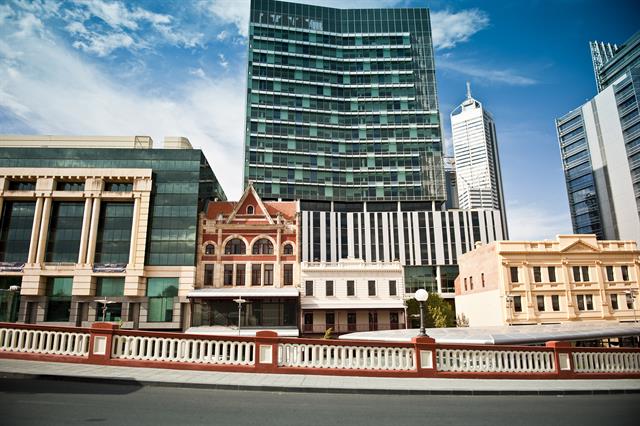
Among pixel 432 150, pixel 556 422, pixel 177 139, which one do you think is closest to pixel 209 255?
pixel 177 139

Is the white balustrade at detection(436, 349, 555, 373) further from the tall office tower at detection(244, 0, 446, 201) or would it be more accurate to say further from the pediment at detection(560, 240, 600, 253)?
the tall office tower at detection(244, 0, 446, 201)

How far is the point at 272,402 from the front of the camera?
31.9 feet

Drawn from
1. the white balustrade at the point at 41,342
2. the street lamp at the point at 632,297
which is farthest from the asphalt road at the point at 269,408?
the street lamp at the point at 632,297

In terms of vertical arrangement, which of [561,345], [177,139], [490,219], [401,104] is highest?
[401,104]

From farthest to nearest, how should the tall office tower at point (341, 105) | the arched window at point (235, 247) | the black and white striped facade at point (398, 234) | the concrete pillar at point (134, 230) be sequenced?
the tall office tower at point (341, 105), the black and white striped facade at point (398, 234), the arched window at point (235, 247), the concrete pillar at point (134, 230)

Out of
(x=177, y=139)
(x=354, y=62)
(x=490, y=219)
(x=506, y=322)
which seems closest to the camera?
(x=506, y=322)

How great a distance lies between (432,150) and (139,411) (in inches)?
2717

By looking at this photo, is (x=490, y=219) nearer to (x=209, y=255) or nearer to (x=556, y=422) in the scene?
(x=209, y=255)

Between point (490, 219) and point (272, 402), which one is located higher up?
point (490, 219)

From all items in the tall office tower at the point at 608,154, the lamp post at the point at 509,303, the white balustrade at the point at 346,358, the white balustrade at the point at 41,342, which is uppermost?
the tall office tower at the point at 608,154

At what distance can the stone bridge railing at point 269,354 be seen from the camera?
1310 cm

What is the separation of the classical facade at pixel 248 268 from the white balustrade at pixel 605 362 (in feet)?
91.4

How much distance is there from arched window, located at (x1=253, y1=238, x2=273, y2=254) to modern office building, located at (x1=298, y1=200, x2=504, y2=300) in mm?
21492

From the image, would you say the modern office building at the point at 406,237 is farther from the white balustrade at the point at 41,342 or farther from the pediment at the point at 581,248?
the white balustrade at the point at 41,342
